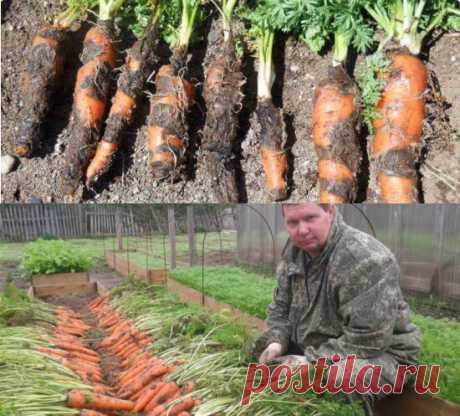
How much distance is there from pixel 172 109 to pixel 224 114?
8.4 inches

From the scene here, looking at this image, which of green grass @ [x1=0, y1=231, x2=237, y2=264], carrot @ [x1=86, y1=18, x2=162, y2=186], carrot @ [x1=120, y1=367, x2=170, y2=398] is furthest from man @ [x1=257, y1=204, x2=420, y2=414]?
carrot @ [x1=86, y1=18, x2=162, y2=186]

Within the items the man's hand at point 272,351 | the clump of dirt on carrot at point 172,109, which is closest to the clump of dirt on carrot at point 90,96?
the clump of dirt on carrot at point 172,109

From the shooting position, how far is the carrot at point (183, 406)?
1.17 metres

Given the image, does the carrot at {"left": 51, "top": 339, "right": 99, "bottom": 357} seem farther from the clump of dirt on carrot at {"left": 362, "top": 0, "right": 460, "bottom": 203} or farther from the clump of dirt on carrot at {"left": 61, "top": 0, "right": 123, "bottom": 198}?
the clump of dirt on carrot at {"left": 362, "top": 0, "right": 460, "bottom": 203}

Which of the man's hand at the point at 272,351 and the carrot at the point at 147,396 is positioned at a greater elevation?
the man's hand at the point at 272,351

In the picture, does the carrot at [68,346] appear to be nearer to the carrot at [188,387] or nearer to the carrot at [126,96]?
the carrot at [188,387]

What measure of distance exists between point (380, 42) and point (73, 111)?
131cm

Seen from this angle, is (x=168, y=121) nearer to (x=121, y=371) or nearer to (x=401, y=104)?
(x=401, y=104)

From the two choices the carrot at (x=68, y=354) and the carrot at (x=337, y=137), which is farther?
the carrot at (x=337, y=137)

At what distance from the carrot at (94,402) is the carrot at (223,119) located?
0.95m

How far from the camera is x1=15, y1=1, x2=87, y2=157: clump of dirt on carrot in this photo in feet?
6.91

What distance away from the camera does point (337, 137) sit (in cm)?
198

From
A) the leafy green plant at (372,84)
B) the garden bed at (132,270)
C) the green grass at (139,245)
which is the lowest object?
the garden bed at (132,270)

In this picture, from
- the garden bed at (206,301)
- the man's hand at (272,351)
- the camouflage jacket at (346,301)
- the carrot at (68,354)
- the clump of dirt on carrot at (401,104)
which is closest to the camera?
the camouflage jacket at (346,301)
